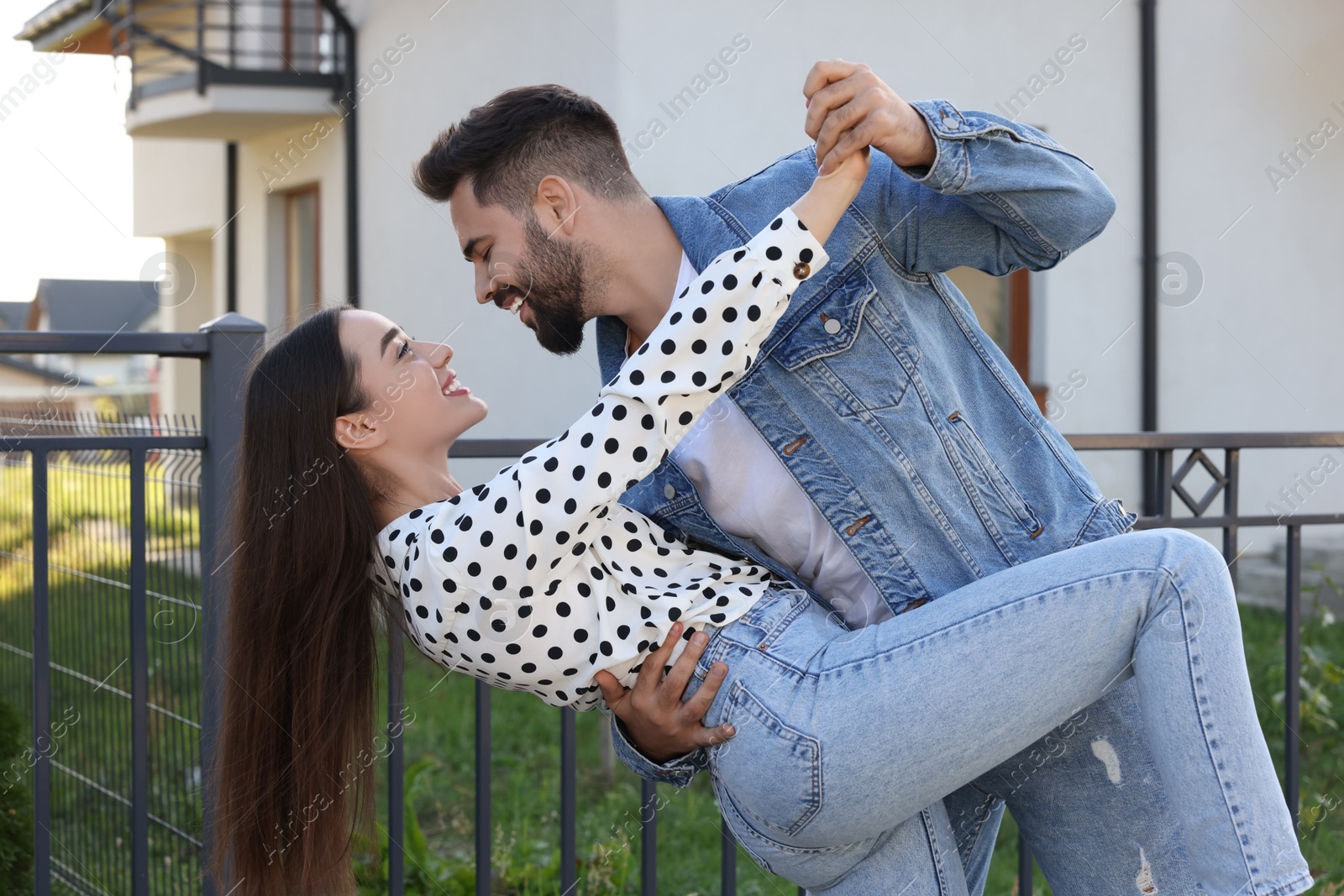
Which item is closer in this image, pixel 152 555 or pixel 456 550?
pixel 456 550

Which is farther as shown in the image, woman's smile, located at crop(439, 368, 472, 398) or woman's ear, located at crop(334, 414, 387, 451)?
woman's smile, located at crop(439, 368, 472, 398)

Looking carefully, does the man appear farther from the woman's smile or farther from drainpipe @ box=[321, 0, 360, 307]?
drainpipe @ box=[321, 0, 360, 307]

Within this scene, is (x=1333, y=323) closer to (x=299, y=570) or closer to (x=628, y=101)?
(x=628, y=101)

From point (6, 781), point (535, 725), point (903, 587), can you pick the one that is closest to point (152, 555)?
point (6, 781)

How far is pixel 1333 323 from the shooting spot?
25.4 ft

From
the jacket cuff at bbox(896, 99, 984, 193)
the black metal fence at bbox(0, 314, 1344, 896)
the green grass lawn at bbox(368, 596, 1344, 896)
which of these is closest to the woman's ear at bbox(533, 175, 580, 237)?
the black metal fence at bbox(0, 314, 1344, 896)

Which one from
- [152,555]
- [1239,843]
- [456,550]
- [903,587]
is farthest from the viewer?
[152,555]

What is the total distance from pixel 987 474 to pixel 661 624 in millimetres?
512

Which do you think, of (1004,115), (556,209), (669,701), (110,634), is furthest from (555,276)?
(1004,115)

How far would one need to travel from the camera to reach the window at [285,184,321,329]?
9523mm

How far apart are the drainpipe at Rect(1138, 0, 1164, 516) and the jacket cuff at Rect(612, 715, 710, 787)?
252 inches

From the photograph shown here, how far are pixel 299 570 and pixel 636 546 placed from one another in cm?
52

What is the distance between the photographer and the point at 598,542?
1681mm

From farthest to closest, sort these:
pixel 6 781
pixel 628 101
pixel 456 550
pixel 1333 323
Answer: pixel 1333 323 < pixel 628 101 < pixel 6 781 < pixel 456 550
